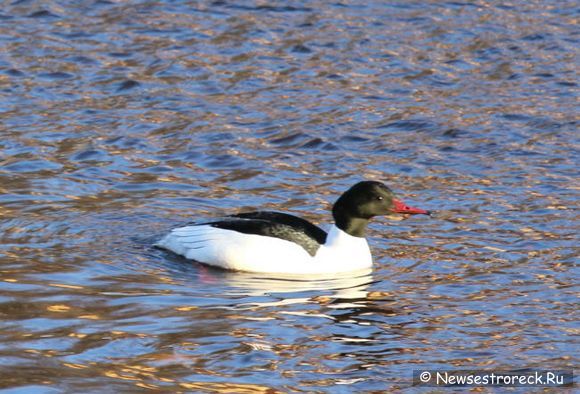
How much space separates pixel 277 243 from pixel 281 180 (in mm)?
2372

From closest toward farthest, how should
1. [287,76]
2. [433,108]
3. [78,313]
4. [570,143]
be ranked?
[78,313] < [570,143] < [433,108] < [287,76]

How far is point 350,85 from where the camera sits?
18219 millimetres

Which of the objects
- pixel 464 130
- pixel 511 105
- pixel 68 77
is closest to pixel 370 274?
pixel 464 130

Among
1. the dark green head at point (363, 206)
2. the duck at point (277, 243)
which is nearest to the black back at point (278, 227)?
the duck at point (277, 243)

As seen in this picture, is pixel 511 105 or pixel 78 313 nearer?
pixel 78 313

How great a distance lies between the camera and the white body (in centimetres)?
1255

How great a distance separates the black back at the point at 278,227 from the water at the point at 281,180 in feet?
1.39

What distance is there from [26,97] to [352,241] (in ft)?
20.6

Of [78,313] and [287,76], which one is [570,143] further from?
[78,313]

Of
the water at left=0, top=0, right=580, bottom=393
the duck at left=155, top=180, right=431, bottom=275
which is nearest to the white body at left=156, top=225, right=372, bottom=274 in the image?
the duck at left=155, top=180, right=431, bottom=275

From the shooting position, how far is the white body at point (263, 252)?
12.5m

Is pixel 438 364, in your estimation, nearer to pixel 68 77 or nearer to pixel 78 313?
pixel 78 313

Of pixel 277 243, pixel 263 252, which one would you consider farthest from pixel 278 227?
pixel 263 252

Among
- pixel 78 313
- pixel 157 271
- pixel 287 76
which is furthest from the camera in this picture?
pixel 287 76
